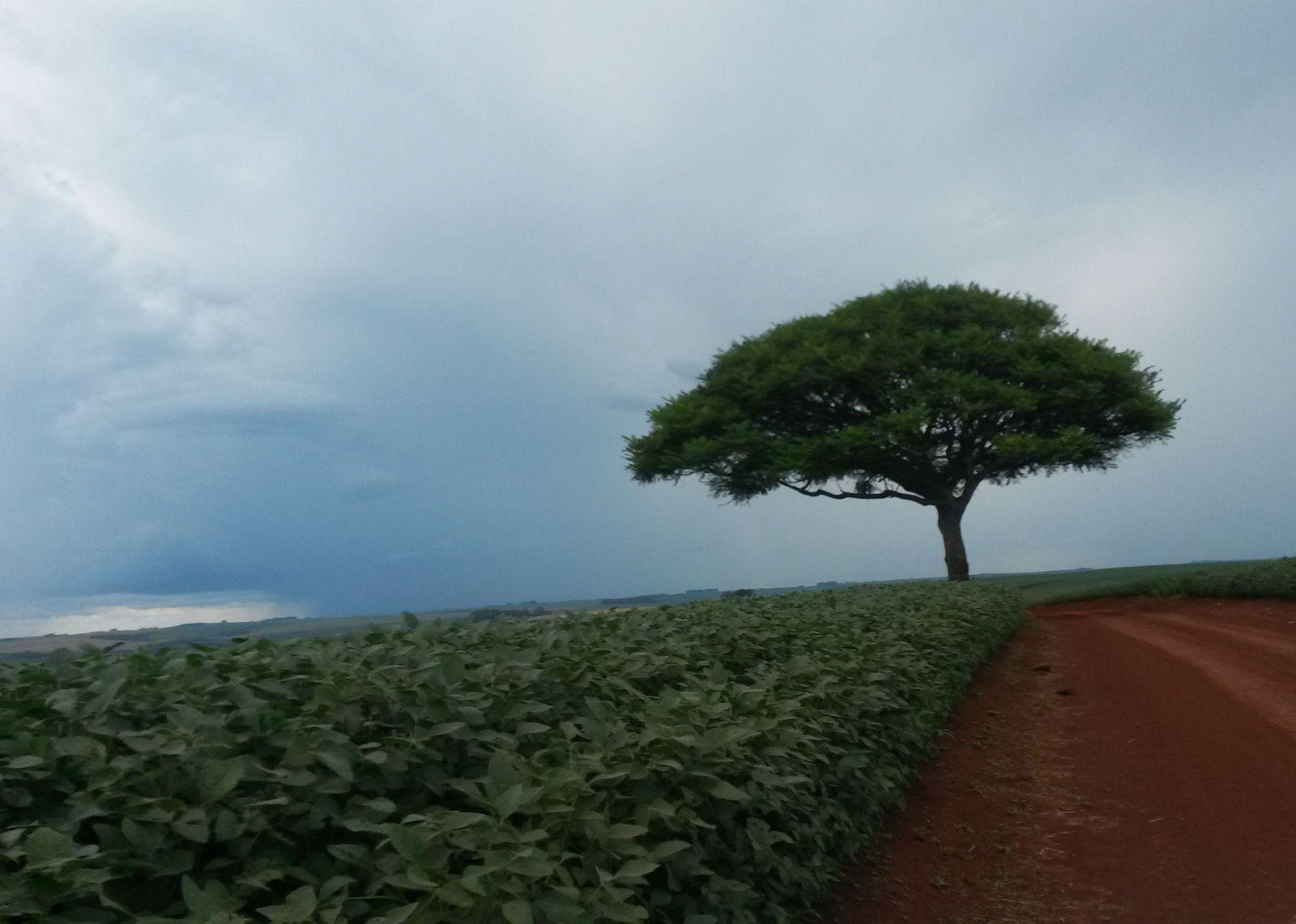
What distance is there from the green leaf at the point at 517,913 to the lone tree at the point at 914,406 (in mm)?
22122

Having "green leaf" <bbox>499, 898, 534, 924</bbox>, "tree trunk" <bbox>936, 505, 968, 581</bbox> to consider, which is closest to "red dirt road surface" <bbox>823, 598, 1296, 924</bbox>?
"green leaf" <bbox>499, 898, 534, 924</bbox>

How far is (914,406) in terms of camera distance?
23500 millimetres

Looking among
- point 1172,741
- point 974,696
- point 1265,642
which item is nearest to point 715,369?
point 1265,642

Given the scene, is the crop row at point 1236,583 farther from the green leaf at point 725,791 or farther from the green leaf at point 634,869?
the green leaf at point 634,869

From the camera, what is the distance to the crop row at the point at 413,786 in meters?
2.08

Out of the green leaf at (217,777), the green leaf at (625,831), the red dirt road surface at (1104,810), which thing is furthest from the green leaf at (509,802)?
the red dirt road surface at (1104,810)

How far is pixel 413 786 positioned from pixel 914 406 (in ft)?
72.8

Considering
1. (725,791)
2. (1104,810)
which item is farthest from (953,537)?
(725,791)

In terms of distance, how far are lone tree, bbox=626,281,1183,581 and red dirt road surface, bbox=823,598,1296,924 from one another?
42.4 ft

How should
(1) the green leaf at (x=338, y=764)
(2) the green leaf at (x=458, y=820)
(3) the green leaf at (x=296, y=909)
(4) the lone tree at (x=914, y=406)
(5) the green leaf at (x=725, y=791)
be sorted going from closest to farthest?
(3) the green leaf at (x=296, y=909), (2) the green leaf at (x=458, y=820), (1) the green leaf at (x=338, y=764), (5) the green leaf at (x=725, y=791), (4) the lone tree at (x=914, y=406)

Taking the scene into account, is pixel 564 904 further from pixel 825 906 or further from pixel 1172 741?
pixel 1172 741

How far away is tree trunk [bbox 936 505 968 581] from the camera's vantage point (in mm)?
26359

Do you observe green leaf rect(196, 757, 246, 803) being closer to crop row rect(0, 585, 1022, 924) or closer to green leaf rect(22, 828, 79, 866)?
crop row rect(0, 585, 1022, 924)

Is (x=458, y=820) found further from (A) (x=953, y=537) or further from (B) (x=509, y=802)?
(A) (x=953, y=537)
